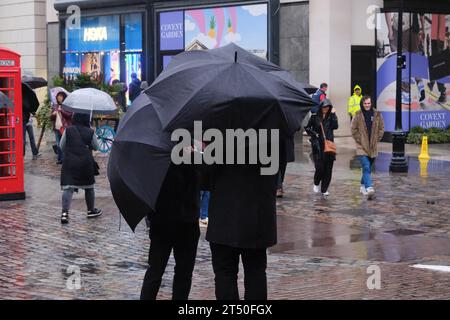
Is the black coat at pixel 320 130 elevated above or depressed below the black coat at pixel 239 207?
above

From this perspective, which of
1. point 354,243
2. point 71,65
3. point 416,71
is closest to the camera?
point 354,243

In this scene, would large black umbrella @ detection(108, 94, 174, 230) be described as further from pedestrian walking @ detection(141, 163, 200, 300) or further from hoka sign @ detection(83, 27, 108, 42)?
hoka sign @ detection(83, 27, 108, 42)

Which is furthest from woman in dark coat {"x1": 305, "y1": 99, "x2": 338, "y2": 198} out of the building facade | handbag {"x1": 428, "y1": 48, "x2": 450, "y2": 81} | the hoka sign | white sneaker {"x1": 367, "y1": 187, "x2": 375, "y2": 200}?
the hoka sign

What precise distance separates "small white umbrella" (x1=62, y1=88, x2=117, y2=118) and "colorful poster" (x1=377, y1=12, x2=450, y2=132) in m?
14.5

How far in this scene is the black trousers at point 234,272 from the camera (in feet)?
21.3

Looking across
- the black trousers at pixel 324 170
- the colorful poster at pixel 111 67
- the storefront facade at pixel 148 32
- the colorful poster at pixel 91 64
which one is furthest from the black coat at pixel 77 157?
the colorful poster at pixel 91 64

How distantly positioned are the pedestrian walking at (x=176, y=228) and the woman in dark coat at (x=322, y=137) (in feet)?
27.9

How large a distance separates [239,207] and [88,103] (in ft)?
23.1

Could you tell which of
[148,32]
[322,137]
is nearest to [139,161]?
[322,137]

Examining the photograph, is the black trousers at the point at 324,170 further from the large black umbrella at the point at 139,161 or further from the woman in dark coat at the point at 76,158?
the large black umbrella at the point at 139,161

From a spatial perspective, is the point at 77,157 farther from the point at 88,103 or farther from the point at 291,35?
the point at 291,35

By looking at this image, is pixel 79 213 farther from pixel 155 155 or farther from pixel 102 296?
pixel 155 155

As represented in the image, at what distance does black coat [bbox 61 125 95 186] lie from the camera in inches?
500

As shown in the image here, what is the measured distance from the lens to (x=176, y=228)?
7031 millimetres
